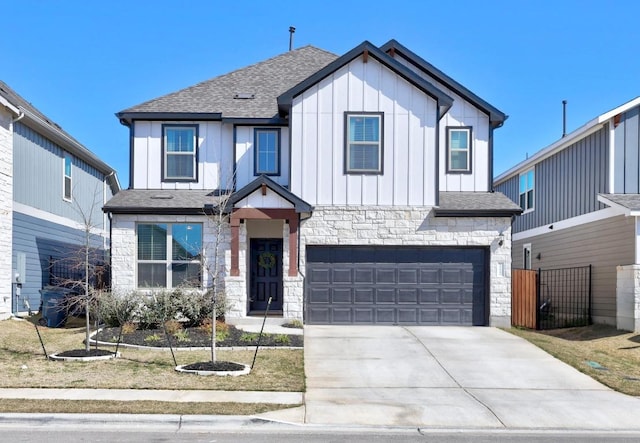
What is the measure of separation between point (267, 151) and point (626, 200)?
404 inches

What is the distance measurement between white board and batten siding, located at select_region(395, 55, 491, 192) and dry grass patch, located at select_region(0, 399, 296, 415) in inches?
444

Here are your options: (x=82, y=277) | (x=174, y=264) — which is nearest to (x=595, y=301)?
(x=174, y=264)

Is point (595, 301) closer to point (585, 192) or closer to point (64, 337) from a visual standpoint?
point (585, 192)

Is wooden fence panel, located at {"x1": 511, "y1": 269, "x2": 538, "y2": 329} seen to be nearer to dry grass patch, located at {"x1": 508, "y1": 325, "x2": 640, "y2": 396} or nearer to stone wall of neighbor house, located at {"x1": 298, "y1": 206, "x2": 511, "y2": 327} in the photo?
dry grass patch, located at {"x1": 508, "y1": 325, "x2": 640, "y2": 396}

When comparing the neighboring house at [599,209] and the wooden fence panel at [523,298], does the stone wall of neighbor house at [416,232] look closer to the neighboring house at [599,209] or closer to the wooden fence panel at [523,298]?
the wooden fence panel at [523,298]

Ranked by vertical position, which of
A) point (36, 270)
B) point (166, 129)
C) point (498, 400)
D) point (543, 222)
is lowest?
point (498, 400)

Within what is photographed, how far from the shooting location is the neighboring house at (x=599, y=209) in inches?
709

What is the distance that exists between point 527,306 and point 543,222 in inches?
267

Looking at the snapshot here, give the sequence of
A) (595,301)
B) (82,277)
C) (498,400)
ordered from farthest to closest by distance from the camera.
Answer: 1. (82,277)
2. (595,301)
3. (498,400)

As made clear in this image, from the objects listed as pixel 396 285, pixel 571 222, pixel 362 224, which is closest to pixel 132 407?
pixel 362 224

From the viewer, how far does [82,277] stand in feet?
75.3

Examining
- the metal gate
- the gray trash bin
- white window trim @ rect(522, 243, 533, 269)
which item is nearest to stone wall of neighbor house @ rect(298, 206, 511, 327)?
the metal gate

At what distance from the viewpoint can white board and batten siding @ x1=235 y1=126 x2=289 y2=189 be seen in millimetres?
19297

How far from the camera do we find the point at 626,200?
1864cm
